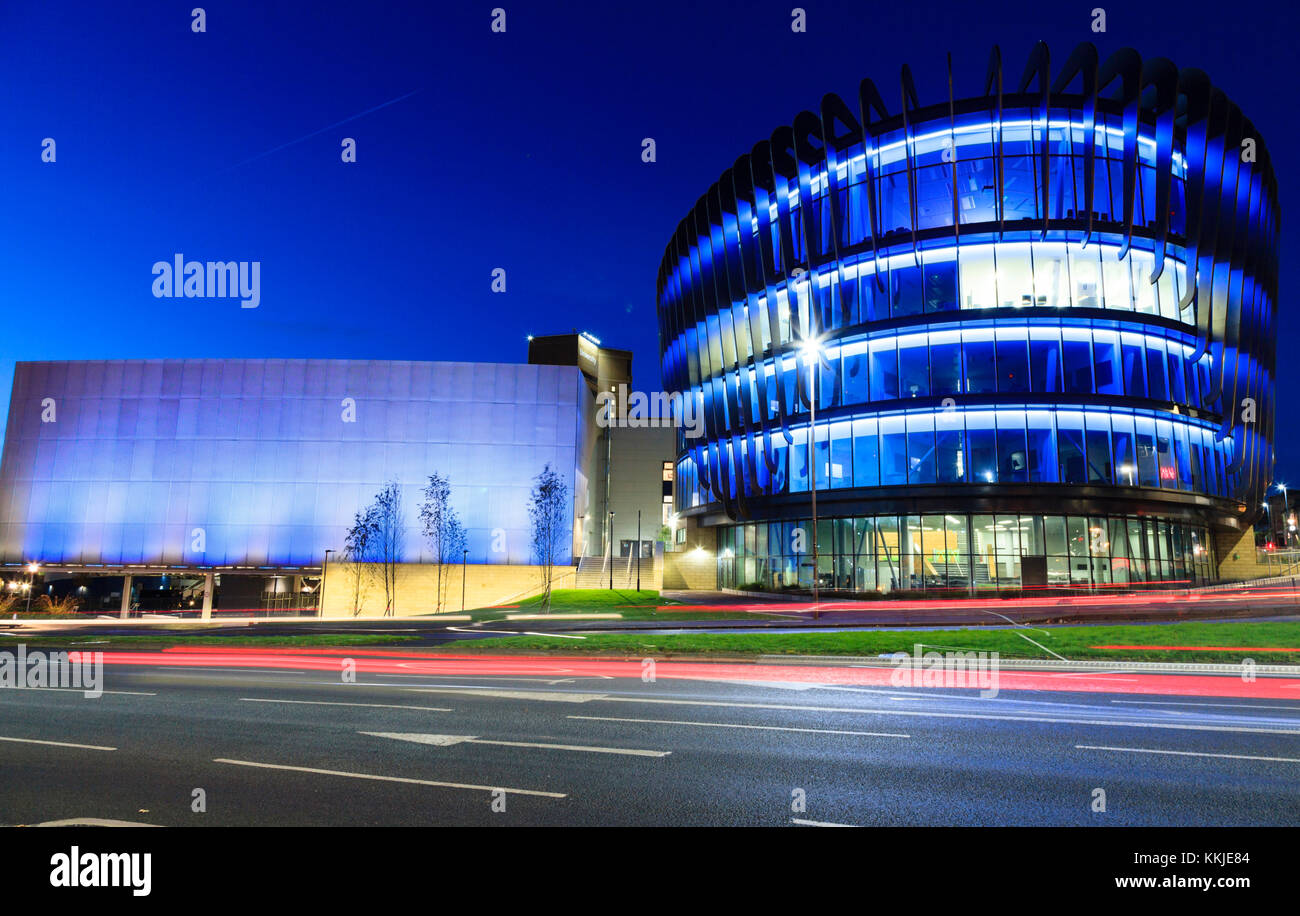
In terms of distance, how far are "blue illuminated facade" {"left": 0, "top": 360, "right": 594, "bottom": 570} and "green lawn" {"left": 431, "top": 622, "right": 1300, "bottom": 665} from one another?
40058 mm

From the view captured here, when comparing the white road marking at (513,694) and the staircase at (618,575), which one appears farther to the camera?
the staircase at (618,575)

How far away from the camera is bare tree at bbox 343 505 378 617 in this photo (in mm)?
60094

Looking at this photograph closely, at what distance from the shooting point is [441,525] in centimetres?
6125

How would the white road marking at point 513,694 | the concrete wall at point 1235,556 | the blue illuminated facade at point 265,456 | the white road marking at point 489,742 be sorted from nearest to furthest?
the white road marking at point 489,742, the white road marking at point 513,694, the concrete wall at point 1235,556, the blue illuminated facade at point 265,456

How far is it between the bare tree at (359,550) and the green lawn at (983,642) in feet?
130

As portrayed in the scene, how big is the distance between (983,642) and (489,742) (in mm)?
16168

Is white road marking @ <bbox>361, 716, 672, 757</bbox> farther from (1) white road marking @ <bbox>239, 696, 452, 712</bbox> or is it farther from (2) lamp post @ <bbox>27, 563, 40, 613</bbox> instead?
(2) lamp post @ <bbox>27, 563, 40, 613</bbox>

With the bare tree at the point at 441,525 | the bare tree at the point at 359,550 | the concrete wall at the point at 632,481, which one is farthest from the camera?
the concrete wall at the point at 632,481

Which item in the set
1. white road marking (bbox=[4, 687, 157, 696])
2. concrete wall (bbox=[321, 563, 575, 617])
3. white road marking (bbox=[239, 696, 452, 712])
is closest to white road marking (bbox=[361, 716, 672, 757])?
white road marking (bbox=[239, 696, 452, 712])

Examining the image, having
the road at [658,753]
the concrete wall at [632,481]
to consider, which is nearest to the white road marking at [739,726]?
the road at [658,753]

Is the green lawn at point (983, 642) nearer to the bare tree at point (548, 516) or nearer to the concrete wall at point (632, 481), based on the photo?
the bare tree at point (548, 516)

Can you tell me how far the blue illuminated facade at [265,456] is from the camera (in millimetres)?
63281

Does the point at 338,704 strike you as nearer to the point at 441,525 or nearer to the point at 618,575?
the point at 618,575

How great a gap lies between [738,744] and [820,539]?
128ft
